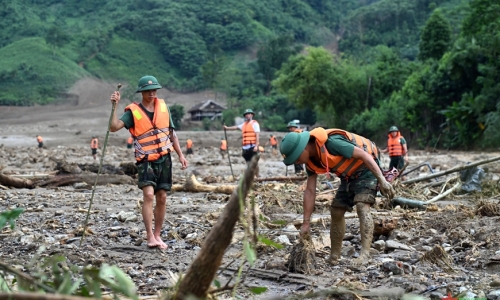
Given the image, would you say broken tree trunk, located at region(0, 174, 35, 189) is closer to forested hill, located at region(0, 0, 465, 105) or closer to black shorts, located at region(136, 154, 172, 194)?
black shorts, located at region(136, 154, 172, 194)

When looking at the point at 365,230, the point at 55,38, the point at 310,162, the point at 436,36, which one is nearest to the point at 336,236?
the point at 365,230

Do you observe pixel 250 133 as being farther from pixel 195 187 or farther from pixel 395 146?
pixel 395 146

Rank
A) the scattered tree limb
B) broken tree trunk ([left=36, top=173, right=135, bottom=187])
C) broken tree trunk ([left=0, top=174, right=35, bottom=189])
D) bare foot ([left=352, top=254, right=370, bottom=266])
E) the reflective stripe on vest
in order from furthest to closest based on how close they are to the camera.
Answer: the reflective stripe on vest < broken tree trunk ([left=36, top=173, right=135, bottom=187]) < broken tree trunk ([left=0, top=174, right=35, bottom=189]) < the scattered tree limb < bare foot ([left=352, top=254, right=370, bottom=266])

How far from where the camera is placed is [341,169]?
5.75m

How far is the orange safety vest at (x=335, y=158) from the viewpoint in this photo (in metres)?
5.53

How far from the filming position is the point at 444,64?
3397cm

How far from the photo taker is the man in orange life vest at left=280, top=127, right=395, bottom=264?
5.47m

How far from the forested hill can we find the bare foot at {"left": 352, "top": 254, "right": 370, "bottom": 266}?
6789 centimetres

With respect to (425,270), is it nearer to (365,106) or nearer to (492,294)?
(492,294)

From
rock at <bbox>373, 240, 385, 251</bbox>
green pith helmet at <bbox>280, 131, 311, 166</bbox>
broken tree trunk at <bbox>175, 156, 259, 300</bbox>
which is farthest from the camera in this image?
rock at <bbox>373, 240, 385, 251</bbox>

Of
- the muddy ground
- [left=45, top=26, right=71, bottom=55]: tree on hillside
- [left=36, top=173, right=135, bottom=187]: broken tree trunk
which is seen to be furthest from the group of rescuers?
[left=45, top=26, right=71, bottom=55]: tree on hillside

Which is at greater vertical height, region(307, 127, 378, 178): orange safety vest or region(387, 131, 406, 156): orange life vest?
region(307, 127, 378, 178): orange safety vest

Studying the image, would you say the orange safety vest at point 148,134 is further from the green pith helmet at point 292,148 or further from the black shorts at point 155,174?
the green pith helmet at point 292,148

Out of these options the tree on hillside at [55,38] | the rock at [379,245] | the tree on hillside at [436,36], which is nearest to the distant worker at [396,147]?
the rock at [379,245]
